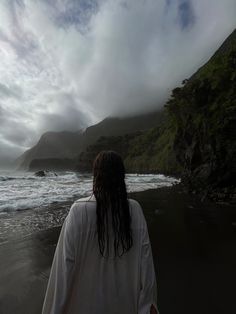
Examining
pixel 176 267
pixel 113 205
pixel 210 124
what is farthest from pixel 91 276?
pixel 210 124

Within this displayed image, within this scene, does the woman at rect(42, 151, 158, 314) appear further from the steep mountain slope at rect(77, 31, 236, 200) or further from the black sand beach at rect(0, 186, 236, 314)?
the steep mountain slope at rect(77, 31, 236, 200)

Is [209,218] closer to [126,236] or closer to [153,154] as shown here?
[126,236]

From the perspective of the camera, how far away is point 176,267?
5465 mm

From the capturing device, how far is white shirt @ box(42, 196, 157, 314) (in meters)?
1.85

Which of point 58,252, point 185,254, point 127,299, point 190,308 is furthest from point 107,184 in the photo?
point 185,254

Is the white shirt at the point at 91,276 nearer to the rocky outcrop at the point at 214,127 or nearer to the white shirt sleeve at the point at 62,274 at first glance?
the white shirt sleeve at the point at 62,274

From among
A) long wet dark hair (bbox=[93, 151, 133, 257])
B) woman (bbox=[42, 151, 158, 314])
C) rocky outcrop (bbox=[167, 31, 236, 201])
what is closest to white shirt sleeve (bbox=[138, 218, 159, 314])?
woman (bbox=[42, 151, 158, 314])

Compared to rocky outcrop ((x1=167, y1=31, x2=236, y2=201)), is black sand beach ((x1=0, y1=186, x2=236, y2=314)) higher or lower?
lower

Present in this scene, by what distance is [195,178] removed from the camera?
21.5 m

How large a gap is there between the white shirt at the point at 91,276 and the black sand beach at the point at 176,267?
227 centimetres

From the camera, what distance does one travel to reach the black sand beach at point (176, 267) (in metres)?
4.09

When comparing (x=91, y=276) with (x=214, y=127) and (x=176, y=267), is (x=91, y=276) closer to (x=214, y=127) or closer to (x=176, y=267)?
(x=176, y=267)

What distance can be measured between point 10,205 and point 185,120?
846 inches

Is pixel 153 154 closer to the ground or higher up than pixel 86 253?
higher up
